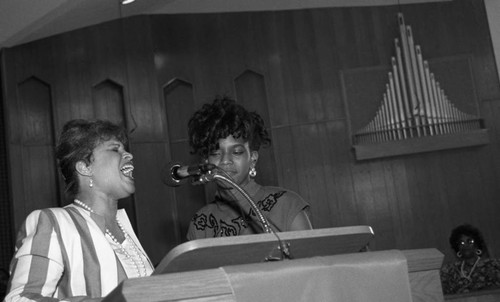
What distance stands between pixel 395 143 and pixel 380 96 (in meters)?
0.49

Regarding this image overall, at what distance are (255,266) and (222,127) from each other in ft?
4.96

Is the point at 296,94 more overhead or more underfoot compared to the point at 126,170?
more overhead

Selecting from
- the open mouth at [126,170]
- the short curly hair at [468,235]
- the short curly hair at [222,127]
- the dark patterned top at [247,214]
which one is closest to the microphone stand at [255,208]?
the open mouth at [126,170]

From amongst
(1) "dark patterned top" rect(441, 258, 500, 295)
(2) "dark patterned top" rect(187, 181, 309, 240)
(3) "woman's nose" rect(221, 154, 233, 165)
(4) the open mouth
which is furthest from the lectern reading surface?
(1) "dark patterned top" rect(441, 258, 500, 295)

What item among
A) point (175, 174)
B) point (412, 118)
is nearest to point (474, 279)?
point (412, 118)

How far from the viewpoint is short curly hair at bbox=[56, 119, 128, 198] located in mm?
2584

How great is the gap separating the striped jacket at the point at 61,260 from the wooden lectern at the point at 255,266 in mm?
509

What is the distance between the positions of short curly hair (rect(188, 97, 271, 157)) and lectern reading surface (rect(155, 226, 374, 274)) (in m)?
1.22

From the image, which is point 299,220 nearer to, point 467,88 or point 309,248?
point 309,248

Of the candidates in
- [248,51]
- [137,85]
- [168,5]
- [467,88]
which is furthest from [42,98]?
[467,88]

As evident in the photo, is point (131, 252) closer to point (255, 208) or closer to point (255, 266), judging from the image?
point (255, 208)

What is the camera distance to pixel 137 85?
664cm

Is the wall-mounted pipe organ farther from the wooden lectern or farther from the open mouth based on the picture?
the wooden lectern

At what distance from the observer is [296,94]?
6.78 metres
